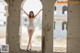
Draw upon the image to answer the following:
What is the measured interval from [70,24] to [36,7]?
3.79 ft

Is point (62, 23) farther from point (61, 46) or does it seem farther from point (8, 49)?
point (8, 49)

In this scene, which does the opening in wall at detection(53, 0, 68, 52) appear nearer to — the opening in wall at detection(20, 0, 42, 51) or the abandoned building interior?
the abandoned building interior

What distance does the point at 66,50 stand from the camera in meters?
6.16

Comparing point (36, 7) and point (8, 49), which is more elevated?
point (36, 7)

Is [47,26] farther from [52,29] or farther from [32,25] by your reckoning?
[32,25]

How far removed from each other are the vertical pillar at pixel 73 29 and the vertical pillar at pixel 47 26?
0.54 m

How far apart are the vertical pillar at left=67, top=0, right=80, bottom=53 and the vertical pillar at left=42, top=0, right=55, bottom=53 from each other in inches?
21.3

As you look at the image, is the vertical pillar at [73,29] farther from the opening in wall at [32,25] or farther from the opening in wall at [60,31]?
the opening in wall at [32,25]

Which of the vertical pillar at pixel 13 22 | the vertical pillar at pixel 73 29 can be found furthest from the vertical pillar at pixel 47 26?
the vertical pillar at pixel 13 22

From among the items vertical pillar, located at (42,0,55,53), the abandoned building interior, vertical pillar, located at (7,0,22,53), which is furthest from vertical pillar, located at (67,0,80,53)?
vertical pillar, located at (7,0,22,53)

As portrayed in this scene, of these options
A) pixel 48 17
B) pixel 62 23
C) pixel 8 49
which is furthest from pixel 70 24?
pixel 8 49

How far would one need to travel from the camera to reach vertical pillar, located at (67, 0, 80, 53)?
243 inches

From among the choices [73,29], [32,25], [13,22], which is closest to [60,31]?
[73,29]

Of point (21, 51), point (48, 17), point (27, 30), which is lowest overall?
point (21, 51)
